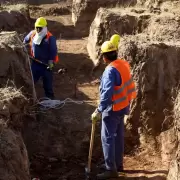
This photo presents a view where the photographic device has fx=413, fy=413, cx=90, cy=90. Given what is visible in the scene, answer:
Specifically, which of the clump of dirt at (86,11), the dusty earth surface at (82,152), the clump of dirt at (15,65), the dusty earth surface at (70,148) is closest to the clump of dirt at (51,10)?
the clump of dirt at (86,11)

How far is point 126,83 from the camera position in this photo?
6.23 m

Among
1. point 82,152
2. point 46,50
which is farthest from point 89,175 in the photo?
point 46,50

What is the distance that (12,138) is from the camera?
5242mm

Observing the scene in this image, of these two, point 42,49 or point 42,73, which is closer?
point 42,49

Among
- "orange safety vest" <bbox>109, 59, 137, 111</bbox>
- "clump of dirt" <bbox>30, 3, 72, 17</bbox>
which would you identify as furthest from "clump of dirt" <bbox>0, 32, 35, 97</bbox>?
"clump of dirt" <bbox>30, 3, 72, 17</bbox>

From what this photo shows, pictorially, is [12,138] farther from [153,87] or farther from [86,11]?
[86,11]

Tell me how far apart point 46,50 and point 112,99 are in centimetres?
309

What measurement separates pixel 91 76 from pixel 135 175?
5220mm

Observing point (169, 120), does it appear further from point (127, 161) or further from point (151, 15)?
point (151, 15)

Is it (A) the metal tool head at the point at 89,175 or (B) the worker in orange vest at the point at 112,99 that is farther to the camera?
(A) the metal tool head at the point at 89,175

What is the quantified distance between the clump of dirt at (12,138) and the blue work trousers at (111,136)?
4.21ft

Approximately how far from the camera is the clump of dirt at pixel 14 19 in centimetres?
1408

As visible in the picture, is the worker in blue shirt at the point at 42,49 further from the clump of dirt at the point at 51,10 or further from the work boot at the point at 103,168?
the clump of dirt at the point at 51,10

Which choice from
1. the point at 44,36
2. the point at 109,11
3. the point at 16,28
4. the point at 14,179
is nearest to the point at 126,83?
the point at 14,179
